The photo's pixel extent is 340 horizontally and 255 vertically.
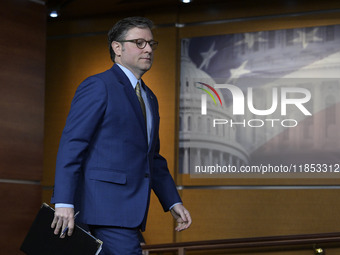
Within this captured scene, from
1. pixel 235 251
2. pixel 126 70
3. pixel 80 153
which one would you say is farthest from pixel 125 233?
pixel 235 251

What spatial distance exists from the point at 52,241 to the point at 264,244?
118 inches

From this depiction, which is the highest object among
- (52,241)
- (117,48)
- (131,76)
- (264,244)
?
(117,48)

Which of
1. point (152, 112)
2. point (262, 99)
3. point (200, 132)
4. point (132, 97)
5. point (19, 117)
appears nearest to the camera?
point (132, 97)

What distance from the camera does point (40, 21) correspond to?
5242mm

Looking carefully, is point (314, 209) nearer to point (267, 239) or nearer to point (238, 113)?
point (267, 239)

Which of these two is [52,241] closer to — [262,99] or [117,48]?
[117,48]

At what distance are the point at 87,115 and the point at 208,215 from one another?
360cm

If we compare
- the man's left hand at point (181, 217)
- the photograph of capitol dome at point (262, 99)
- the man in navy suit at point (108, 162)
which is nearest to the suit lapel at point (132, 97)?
the man in navy suit at point (108, 162)

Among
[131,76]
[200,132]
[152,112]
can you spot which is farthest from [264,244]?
[131,76]

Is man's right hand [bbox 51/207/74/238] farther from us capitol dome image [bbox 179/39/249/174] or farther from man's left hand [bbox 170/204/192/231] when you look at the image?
us capitol dome image [bbox 179/39/249/174]

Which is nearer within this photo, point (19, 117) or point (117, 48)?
point (117, 48)

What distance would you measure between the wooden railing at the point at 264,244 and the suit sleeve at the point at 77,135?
9.64ft

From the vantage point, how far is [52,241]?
2.27 meters

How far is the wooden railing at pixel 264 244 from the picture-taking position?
4.89 metres
